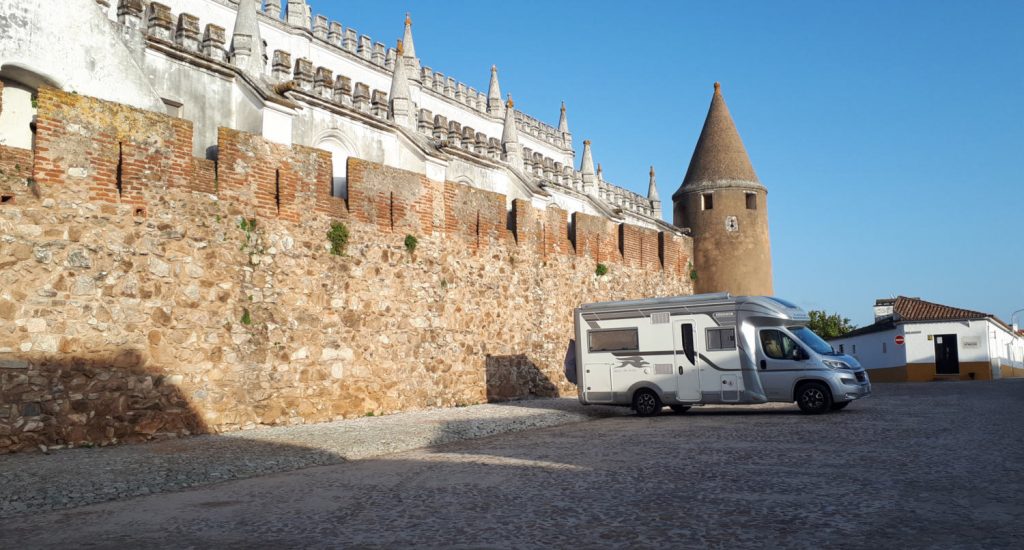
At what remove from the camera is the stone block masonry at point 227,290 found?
10352 mm

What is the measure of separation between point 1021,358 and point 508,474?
57.2m

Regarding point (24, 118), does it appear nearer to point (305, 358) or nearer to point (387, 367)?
point (305, 358)

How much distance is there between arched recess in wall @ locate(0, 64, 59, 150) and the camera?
12.8 m

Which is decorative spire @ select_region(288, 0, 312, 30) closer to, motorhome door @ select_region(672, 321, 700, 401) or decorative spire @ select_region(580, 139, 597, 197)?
decorative spire @ select_region(580, 139, 597, 197)

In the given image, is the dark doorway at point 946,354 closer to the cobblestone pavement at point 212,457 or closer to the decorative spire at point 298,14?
the cobblestone pavement at point 212,457

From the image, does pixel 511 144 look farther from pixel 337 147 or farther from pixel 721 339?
pixel 721 339

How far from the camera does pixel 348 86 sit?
2514cm

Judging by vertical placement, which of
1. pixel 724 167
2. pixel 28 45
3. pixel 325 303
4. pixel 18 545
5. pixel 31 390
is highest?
pixel 724 167

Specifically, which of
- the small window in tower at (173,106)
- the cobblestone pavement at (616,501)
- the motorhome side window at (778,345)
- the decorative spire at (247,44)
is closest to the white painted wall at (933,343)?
the motorhome side window at (778,345)

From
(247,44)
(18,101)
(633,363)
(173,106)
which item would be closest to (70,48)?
(18,101)

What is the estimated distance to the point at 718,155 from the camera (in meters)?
31.3

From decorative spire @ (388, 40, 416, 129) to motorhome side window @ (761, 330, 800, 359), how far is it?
51.8 ft

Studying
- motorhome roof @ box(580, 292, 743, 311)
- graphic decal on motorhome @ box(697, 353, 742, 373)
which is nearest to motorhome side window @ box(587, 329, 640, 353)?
motorhome roof @ box(580, 292, 743, 311)

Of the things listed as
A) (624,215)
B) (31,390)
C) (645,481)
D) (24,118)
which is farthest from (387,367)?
(624,215)
